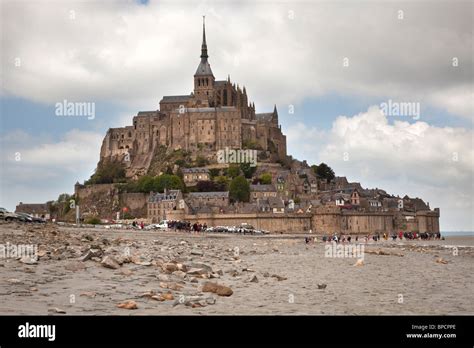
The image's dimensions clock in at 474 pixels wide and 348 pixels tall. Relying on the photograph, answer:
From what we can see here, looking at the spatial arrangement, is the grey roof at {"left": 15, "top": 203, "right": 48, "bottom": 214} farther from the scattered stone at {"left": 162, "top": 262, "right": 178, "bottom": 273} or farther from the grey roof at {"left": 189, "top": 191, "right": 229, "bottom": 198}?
the scattered stone at {"left": 162, "top": 262, "right": 178, "bottom": 273}

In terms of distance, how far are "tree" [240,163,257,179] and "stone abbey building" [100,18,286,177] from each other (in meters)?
8.14

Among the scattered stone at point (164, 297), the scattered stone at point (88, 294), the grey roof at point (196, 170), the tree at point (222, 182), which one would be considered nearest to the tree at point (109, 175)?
the grey roof at point (196, 170)

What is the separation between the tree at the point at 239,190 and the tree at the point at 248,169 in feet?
42.6

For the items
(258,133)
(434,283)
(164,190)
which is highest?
(258,133)

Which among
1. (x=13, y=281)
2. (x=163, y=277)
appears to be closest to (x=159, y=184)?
(x=163, y=277)

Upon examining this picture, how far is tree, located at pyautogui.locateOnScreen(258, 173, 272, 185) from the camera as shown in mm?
111250

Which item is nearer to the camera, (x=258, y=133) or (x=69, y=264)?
(x=69, y=264)

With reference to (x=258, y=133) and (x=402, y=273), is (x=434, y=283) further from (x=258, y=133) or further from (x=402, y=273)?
(x=258, y=133)

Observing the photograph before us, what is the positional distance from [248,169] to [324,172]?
779 inches

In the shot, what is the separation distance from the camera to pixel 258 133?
13088 cm
